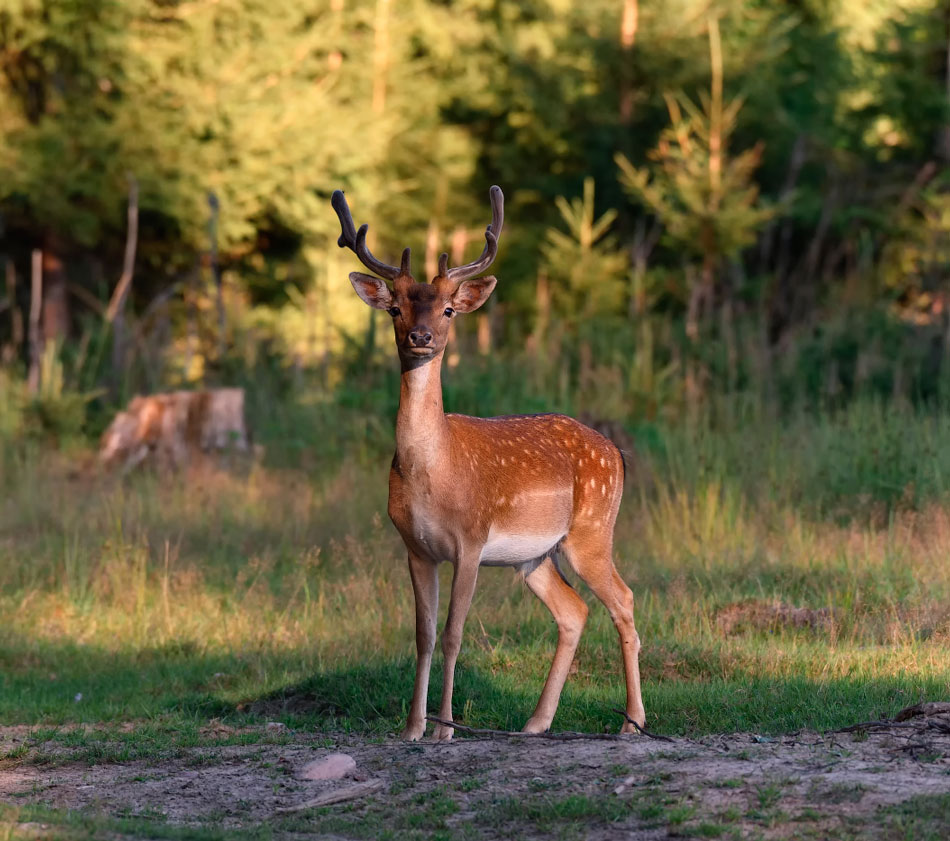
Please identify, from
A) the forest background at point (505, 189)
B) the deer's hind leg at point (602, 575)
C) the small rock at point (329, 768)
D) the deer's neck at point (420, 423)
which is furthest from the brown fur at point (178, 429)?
the small rock at point (329, 768)

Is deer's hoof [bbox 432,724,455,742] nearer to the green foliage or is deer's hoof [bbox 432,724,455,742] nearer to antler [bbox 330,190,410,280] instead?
antler [bbox 330,190,410,280]

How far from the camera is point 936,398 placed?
53.1 ft

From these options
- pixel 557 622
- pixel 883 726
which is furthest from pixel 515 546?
pixel 883 726

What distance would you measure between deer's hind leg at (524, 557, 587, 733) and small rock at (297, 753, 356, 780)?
1413 millimetres

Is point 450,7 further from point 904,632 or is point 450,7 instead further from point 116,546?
point 904,632

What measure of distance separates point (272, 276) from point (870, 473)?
14.2 metres

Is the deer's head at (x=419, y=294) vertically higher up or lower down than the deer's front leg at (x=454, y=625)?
higher up

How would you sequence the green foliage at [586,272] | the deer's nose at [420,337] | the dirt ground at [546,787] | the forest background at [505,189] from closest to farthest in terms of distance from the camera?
1. the dirt ground at [546,787]
2. the deer's nose at [420,337]
3. the forest background at [505,189]
4. the green foliage at [586,272]

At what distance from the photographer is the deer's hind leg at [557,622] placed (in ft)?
26.0

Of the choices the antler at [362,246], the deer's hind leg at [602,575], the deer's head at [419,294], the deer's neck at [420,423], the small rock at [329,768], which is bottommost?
the small rock at [329,768]

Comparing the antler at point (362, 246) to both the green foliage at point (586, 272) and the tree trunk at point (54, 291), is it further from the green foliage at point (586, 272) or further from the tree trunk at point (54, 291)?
the tree trunk at point (54, 291)

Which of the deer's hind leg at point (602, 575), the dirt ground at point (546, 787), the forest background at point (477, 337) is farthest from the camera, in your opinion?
the forest background at point (477, 337)

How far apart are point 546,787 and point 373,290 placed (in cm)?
293

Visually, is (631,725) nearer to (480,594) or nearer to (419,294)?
(419,294)
